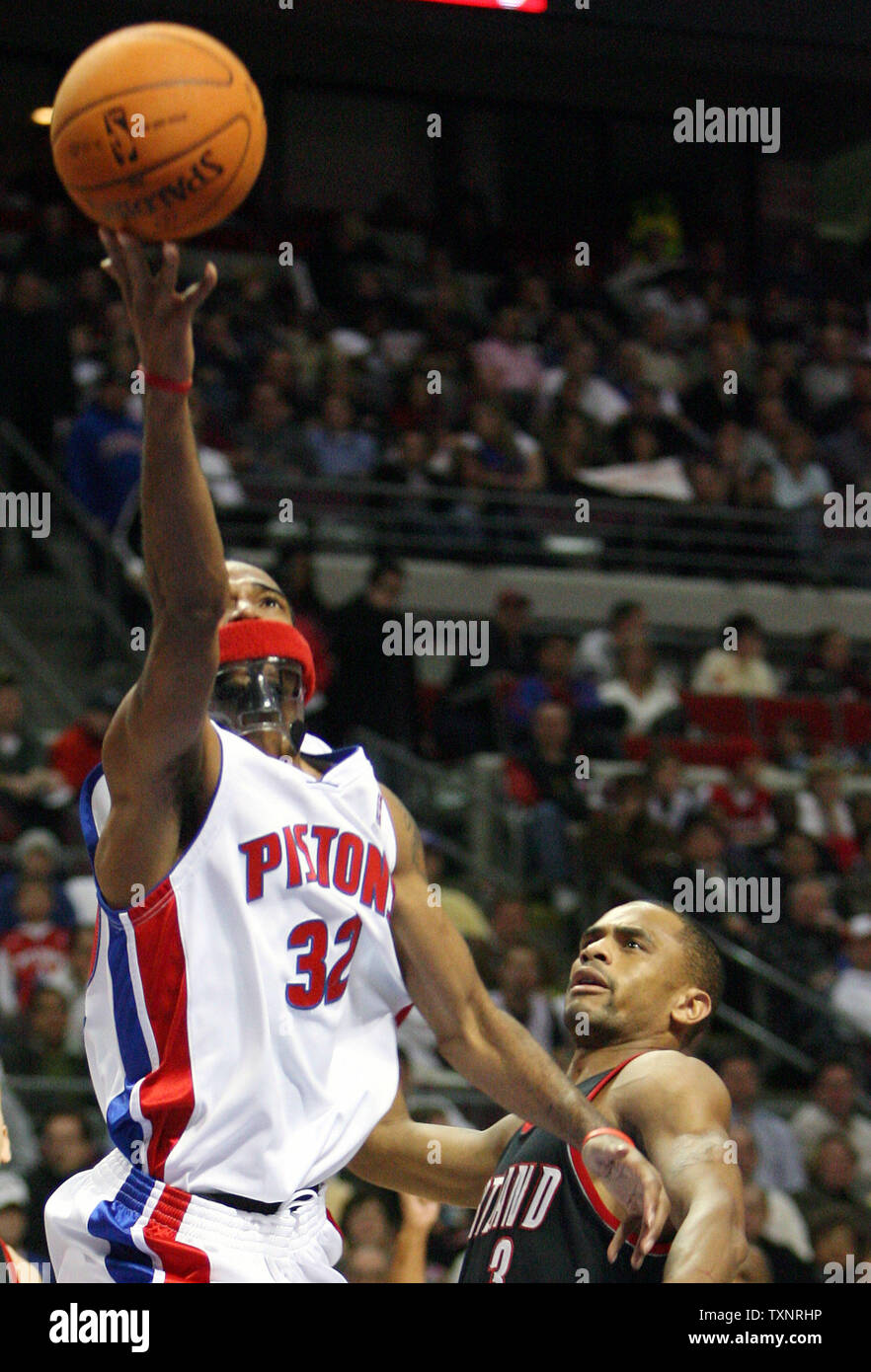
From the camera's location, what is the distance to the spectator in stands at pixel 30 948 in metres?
7.59

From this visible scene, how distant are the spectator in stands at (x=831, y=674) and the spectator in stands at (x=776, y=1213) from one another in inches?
155

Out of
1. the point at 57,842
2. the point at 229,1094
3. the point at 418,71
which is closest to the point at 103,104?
the point at 229,1094

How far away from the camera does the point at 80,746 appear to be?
8547 mm

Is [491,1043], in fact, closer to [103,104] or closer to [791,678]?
[103,104]

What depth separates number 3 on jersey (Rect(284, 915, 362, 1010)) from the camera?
11.1ft

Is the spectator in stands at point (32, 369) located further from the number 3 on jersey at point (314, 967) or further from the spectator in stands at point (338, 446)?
the number 3 on jersey at point (314, 967)

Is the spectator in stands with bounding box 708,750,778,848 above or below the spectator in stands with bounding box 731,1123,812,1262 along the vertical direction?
above

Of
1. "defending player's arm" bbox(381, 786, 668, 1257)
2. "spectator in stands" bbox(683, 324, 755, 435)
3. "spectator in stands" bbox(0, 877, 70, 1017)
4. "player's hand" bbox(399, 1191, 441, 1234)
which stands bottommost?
"player's hand" bbox(399, 1191, 441, 1234)

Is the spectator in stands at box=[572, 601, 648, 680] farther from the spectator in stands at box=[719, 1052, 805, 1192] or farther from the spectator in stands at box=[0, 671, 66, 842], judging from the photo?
the spectator in stands at box=[0, 671, 66, 842]

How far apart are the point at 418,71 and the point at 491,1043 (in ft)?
37.8

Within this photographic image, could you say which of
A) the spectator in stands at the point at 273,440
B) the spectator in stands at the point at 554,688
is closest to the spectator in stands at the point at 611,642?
the spectator in stands at the point at 554,688

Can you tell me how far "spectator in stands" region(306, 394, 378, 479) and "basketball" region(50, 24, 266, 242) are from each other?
8.11 metres

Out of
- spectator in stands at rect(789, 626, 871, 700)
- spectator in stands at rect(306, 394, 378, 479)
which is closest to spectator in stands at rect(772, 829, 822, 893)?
spectator in stands at rect(789, 626, 871, 700)

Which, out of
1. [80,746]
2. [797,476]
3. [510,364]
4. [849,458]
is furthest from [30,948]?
[849,458]
